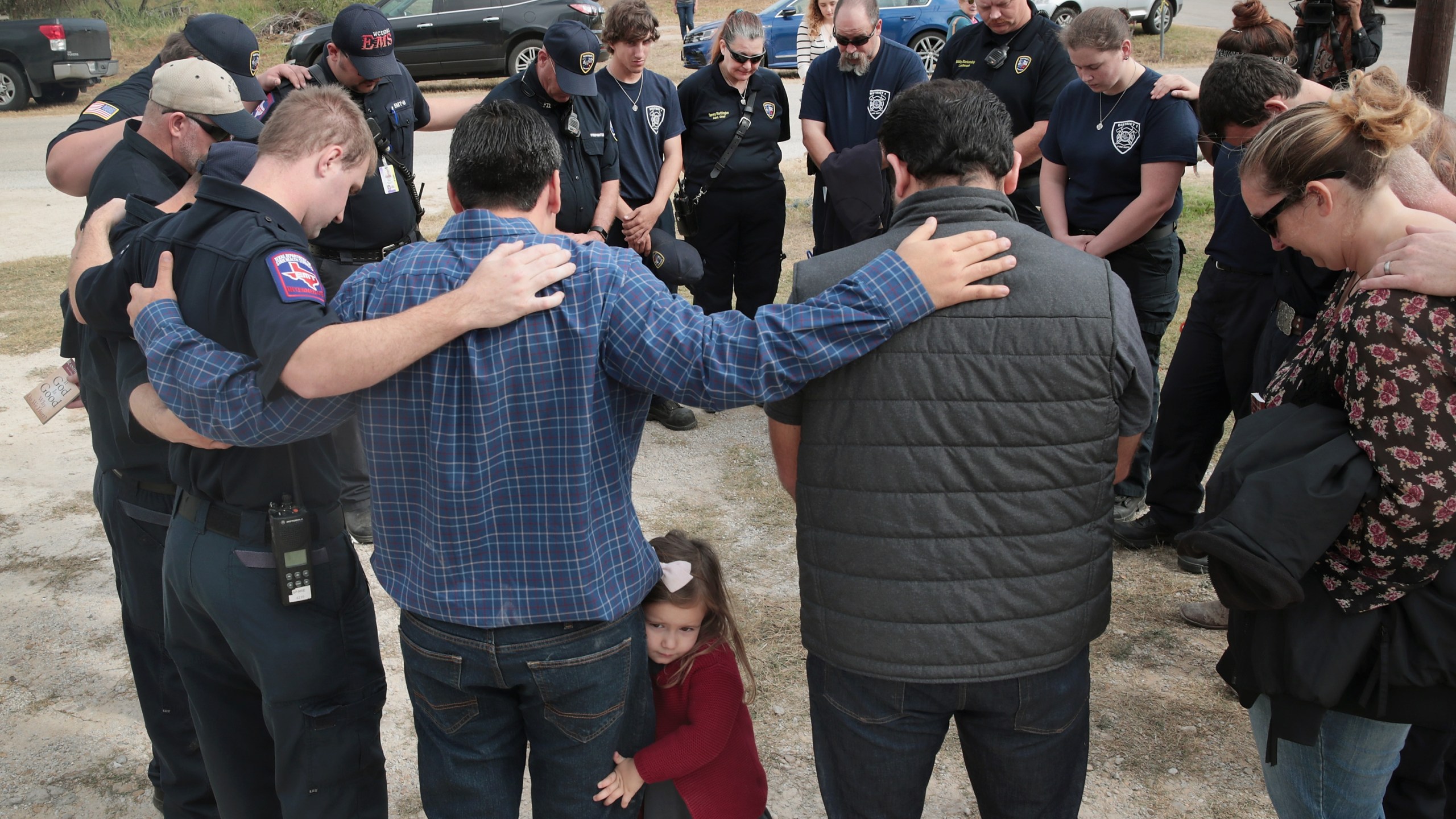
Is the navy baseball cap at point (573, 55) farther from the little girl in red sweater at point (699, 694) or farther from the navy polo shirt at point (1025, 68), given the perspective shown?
the little girl in red sweater at point (699, 694)

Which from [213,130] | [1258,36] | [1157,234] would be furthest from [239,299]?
[1258,36]

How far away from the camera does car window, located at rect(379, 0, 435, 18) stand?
52.5ft

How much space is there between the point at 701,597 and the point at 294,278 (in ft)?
3.60

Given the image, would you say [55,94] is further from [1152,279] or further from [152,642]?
[1152,279]

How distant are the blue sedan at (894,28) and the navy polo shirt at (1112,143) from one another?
11101mm

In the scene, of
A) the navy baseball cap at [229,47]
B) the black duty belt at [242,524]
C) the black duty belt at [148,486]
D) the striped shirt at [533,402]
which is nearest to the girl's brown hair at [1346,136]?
the striped shirt at [533,402]

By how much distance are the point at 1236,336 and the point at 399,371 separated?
308 centimetres

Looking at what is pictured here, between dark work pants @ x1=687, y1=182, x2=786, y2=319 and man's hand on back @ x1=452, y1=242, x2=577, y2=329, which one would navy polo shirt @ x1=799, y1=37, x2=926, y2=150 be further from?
man's hand on back @ x1=452, y1=242, x2=577, y2=329

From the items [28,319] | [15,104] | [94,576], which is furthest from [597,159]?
[15,104]

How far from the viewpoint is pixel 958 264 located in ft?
6.11

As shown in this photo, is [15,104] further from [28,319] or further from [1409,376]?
[1409,376]

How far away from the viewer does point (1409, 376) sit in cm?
179

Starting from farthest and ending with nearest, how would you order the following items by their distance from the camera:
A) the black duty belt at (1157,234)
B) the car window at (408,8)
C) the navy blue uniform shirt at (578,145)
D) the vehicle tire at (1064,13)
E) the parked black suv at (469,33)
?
1. the vehicle tire at (1064,13)
2. the car window at (408,8)
3. the parked black suv at (469,33)
4. the navy blue uniform shirt at (578,145)
5. the black duty belt at (1157,234)

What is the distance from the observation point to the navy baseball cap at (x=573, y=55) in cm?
482
